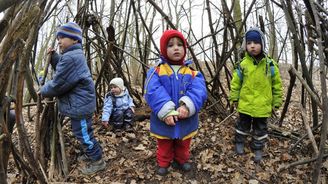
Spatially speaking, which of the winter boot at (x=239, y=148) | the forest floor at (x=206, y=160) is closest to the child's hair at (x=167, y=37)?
the forest floor at (x=206, y=160)

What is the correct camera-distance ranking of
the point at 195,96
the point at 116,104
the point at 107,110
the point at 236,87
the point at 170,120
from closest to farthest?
the point at 170,120
the point at 195,96
the point at 236,87
the point at 107,110
the point at 116,104

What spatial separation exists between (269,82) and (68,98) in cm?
217

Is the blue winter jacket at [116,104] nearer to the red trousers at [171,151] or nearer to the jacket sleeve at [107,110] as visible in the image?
the jacket sleeve at [107,110]

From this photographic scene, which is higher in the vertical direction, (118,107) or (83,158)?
(118,107)

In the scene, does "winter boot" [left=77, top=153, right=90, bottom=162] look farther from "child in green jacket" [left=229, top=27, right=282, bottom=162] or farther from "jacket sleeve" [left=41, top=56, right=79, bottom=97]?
"child in green jacket" [left=229, top=27, right=282, bottom=162]

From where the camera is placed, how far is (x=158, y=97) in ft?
9.23

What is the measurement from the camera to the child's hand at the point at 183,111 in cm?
279

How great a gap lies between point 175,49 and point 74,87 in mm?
1056

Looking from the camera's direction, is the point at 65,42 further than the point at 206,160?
No

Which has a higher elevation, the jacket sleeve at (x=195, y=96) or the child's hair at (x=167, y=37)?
the child's hair at (x=167, y=37)

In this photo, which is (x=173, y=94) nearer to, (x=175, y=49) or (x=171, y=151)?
(x=175, y=49)

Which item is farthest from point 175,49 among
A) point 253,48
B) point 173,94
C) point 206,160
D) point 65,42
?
point 206,160

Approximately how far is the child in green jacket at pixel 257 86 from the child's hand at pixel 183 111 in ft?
3.08

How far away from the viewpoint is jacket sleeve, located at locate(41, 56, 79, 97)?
2.89 m
